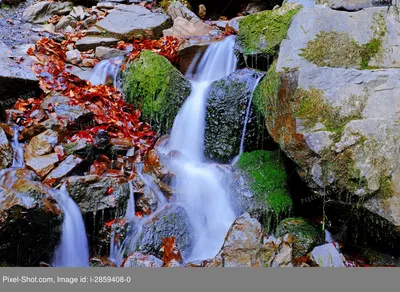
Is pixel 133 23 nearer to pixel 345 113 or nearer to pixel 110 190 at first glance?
pixel 110 190

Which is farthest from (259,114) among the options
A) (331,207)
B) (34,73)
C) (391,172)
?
(34,73)

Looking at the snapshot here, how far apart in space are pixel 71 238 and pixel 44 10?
761 centimetres

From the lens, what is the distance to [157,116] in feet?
21.8

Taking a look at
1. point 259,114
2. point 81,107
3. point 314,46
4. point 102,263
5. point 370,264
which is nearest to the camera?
point 370,264

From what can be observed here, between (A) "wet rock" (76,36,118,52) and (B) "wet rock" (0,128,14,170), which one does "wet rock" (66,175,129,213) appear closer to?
(B) "wet rock" (0,128,14,170)

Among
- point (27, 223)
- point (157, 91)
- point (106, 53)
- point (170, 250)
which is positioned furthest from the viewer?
point (106, 53)

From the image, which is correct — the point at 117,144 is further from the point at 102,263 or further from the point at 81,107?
the point at 102,263

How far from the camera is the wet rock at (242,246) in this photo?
154 inches

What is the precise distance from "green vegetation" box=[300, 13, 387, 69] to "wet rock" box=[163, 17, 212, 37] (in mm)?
4097

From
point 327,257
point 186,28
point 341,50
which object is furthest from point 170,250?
point 186,28

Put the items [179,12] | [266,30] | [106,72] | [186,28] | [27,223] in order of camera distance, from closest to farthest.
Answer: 1. [27,223]
2. [266,30]
3. [106,72]
4. [186,28]
5. [179,12]

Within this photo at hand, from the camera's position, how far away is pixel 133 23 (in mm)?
9102

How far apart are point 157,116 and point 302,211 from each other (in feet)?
9.40

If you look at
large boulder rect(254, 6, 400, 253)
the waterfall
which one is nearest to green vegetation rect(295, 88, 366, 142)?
large boulder rect(254, 6, 400, 253)
